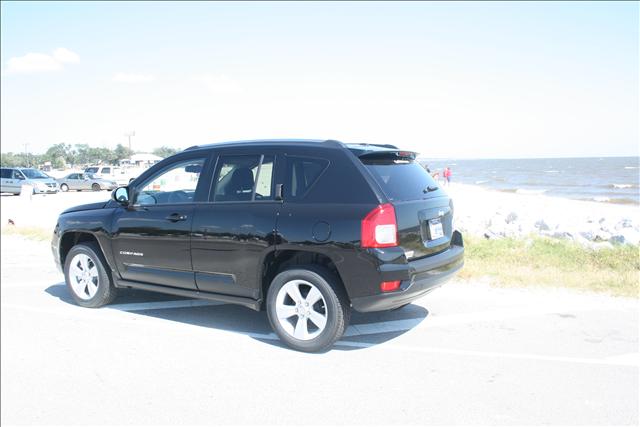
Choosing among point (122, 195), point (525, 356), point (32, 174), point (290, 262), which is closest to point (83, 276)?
point (122, 195)

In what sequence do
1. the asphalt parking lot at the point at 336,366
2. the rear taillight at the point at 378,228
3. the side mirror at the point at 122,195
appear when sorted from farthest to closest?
1. the side mirror at the point at 122,195
2. the rear taillight at the point at 378,228
3. the asphalt parking lot at the point at 336,366

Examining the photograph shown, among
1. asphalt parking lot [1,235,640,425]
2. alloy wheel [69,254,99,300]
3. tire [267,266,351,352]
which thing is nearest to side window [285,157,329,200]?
tire [267,266,351,352]

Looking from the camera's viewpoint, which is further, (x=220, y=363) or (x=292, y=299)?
(x=292, y=299)

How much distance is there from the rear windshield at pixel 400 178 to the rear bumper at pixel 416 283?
23.8 inches

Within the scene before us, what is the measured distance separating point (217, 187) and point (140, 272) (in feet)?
4.40

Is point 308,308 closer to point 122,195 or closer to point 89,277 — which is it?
point 122,195

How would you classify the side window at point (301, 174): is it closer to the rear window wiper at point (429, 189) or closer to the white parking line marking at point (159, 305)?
the rear window wiper at point (429, 189)

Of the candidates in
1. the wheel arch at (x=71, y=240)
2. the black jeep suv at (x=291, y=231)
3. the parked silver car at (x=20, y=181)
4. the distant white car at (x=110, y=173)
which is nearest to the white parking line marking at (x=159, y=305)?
the black jeep suv at (x=291, y=231)

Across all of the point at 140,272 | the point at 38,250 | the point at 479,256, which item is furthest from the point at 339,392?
the point at 38,250

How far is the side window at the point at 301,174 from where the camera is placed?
493cm

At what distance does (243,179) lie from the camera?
5.32 meters

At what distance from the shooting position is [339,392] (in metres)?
4.03

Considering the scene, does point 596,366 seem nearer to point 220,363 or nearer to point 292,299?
point 292,299

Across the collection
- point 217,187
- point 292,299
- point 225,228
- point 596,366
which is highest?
point 217,187
